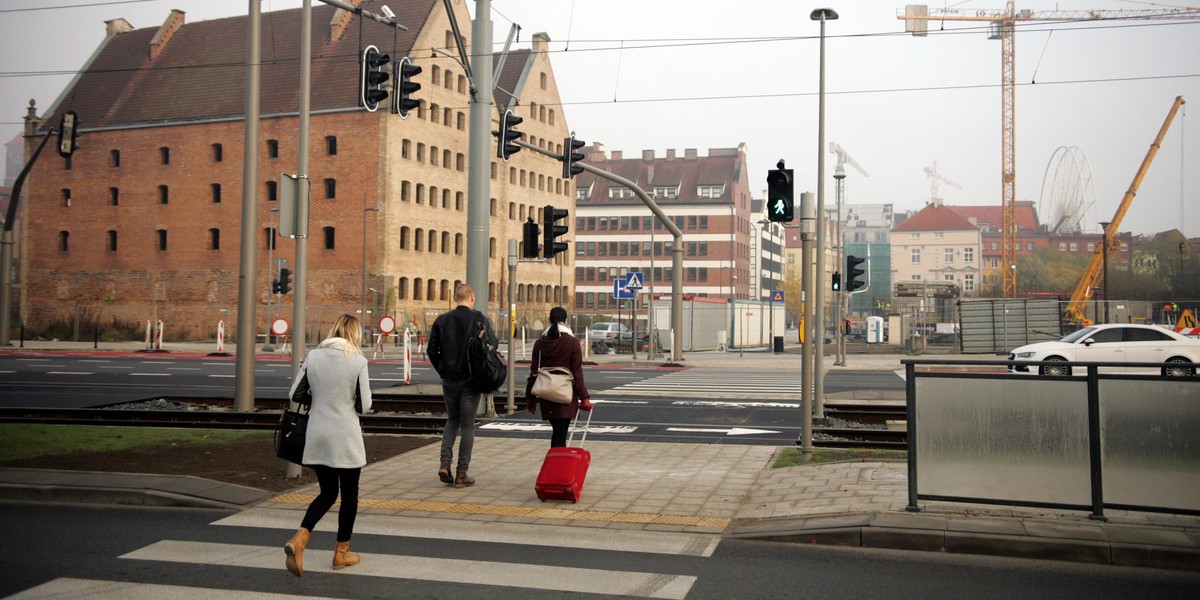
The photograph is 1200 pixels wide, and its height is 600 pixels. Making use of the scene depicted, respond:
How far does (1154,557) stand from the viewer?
22.2ft

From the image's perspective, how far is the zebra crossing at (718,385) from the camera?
21.7 metres

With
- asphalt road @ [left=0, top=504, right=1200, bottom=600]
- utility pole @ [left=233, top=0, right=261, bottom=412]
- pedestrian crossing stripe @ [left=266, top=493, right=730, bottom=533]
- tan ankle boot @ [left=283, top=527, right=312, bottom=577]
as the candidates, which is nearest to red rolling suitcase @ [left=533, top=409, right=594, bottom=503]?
pedestrian crossing stripe @ [left=266, top=493, right=730, bottom=533]

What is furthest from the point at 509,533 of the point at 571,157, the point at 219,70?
the point at 219,70

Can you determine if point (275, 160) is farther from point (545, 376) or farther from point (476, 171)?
point (545, 376)

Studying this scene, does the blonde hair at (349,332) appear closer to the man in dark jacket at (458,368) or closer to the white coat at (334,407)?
the white coat at (334,407)

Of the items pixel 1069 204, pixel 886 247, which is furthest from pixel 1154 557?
pixel 886 247

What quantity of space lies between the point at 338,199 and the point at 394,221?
3692 mm

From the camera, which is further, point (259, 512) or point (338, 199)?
point (338, 199)

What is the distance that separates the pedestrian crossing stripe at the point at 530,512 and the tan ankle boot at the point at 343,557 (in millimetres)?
1893

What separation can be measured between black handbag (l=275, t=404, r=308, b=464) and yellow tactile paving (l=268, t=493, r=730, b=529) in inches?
88.1

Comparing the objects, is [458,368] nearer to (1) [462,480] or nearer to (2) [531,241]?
(1) [462,480]

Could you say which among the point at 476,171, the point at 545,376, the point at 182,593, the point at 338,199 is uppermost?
the point at 338,199

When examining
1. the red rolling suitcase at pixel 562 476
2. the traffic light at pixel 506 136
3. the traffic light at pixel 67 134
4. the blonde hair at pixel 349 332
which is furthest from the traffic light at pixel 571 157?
the blonde hair at pixel 349 332

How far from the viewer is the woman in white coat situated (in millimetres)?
6582
